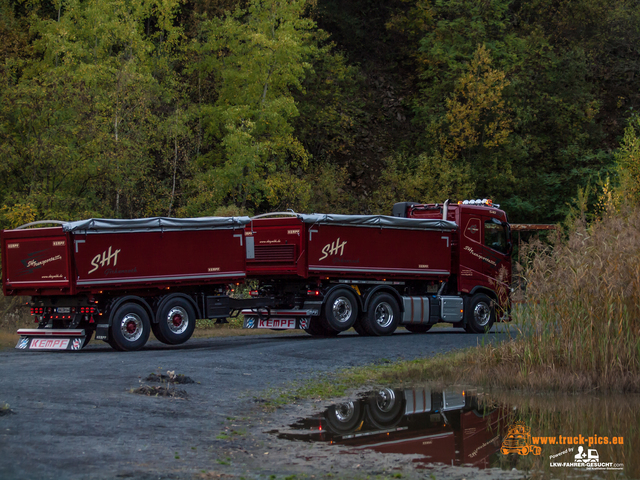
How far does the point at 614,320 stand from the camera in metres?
12.1

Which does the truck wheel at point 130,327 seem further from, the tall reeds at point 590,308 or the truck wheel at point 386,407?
the tall reeds at point 590,308

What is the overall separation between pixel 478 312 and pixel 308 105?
1072 inches

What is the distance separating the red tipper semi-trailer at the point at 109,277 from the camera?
57.1 feet

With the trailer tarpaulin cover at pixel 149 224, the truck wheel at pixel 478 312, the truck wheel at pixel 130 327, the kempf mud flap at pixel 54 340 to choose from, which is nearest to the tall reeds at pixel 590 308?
the trailer tarpaulin cover at pixel 149 224

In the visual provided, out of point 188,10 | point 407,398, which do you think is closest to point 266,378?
point 407,398

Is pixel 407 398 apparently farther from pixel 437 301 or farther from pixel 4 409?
pixel 437 301

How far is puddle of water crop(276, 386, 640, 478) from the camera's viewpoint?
8.17m

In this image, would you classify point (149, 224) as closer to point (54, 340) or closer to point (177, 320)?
point (177, 320)

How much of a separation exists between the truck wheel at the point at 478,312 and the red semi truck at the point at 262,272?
0.04m

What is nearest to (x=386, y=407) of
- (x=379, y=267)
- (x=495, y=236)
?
(x=379, y=267)

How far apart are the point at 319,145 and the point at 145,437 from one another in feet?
137

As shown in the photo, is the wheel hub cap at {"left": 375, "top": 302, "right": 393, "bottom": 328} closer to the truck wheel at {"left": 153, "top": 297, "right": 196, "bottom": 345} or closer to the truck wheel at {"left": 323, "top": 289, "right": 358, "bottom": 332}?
the truck wheel at {"left": 323, "top": 289, "right": 358, "bottom": 332}

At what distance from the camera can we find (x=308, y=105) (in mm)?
48688

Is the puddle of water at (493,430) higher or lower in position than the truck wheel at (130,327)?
lower
